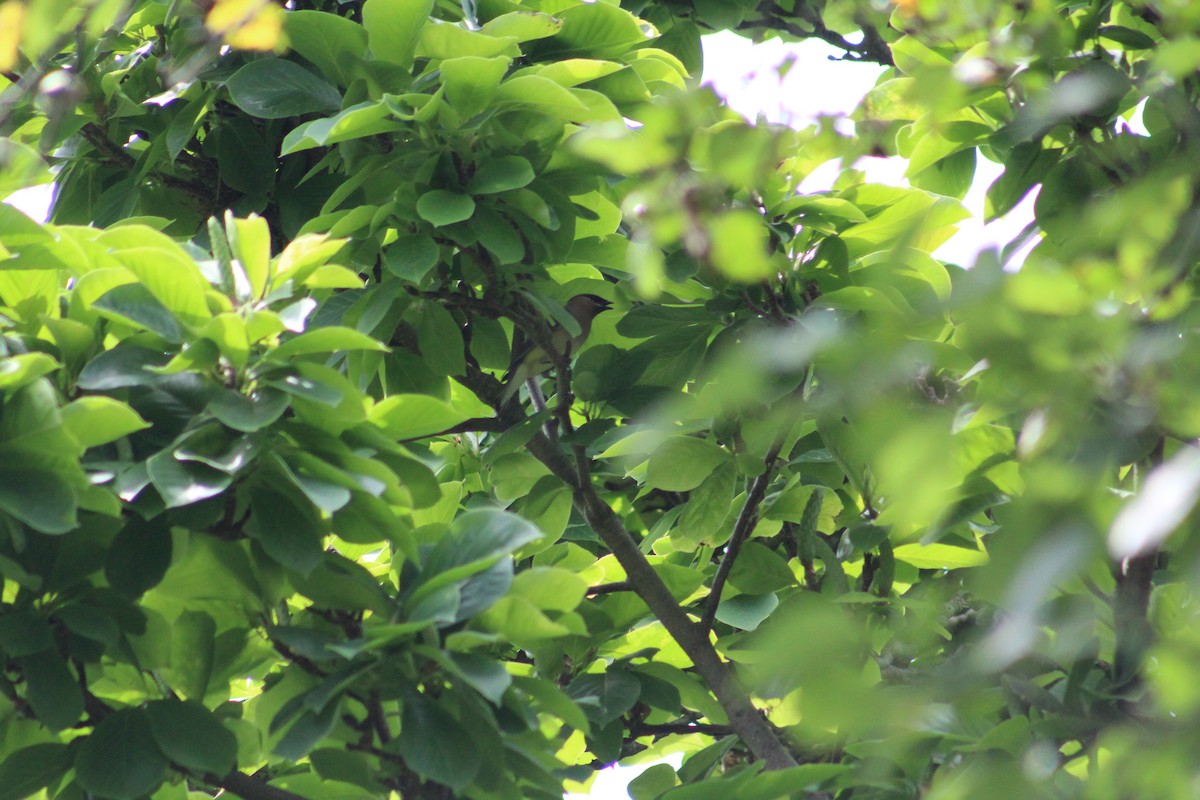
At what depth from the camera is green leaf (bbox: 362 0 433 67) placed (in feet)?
5.16

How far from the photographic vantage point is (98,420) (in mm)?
1059

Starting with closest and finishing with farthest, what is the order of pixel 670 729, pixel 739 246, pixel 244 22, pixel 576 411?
1. pixel 739 246
2. pixel 244 22
3. pixel 670 729
4. pixel 576 411

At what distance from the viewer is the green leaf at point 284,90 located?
65.4 inches

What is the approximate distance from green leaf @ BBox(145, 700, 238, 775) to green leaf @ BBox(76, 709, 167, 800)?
12 millimetres

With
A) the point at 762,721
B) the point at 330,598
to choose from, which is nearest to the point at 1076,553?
the point at 330,598

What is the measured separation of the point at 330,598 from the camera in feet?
4.00

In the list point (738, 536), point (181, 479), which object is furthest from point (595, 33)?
point (181, 479)

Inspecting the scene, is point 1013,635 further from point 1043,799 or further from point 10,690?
point 10,690

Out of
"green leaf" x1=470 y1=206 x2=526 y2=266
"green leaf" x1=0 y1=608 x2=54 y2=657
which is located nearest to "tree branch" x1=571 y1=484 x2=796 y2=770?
"green leaf" x1=470 y1=206 x2=526 y2=266

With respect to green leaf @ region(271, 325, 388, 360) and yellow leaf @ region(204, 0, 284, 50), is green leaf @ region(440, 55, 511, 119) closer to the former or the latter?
yellow leaf @ region(204, 0, 284, 50)

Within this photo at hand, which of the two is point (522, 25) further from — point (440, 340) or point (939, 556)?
point (939, 556)

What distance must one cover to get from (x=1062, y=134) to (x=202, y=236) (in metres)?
1.31

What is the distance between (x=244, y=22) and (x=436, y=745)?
65 cm

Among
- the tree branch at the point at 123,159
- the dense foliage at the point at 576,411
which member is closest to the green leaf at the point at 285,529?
the dense foliage at the point at 576,411
